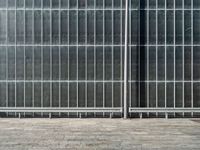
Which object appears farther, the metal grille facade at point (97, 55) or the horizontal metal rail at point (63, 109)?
the metal grille facade at point (97, 55)

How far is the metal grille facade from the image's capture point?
29906 mm

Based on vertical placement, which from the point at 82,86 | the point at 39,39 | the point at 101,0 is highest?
the point at 101,0

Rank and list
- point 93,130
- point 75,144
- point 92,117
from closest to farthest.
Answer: point 75,144 < point 93,130 < point 92,117

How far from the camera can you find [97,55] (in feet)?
98.1

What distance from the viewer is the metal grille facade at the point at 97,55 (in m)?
29.9

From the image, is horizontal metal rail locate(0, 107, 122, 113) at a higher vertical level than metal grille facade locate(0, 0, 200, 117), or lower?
lower

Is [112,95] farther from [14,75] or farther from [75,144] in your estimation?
[75,144]

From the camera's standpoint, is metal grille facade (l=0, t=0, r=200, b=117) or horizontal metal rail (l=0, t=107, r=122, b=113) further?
metal grille facade (l=0, t=0, r=200, b=117)

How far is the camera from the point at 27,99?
30.0m

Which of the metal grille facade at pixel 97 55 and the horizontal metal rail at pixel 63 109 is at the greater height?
the metal grille facade at pixel 97 55

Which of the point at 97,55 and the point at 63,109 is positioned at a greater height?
the point at 97,55

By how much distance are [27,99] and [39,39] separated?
14.1 ft

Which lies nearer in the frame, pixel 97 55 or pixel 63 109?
pixel 63 109

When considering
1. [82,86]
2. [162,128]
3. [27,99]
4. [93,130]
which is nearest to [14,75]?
[27,99]
